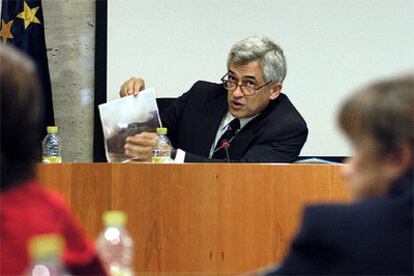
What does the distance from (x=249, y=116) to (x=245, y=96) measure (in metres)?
0.10

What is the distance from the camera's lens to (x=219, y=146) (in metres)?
3.72

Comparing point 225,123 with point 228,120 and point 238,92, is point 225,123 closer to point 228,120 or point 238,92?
point 228,120

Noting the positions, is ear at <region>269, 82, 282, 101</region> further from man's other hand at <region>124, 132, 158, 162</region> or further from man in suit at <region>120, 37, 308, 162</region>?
man's other hand at <region>124, 132, 158, 162</region>

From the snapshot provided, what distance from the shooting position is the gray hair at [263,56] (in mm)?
3725

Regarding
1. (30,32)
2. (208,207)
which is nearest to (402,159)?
(208,207)

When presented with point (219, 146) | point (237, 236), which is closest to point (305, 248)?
point (237, 236)

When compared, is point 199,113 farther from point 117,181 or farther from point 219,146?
point 117,181

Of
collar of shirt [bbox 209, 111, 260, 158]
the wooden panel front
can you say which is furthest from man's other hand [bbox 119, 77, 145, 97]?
the wooden panel front

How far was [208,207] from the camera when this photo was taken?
9.47ft

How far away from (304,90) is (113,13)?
1216mm

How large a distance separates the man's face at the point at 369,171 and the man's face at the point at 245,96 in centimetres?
237

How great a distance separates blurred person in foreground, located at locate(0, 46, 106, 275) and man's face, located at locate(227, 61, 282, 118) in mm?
2407

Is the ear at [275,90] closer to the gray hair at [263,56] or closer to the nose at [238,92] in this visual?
the gray hair at [263,56]

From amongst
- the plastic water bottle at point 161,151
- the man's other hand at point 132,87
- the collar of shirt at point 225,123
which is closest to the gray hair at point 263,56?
the collar of shirt at point 225,123
